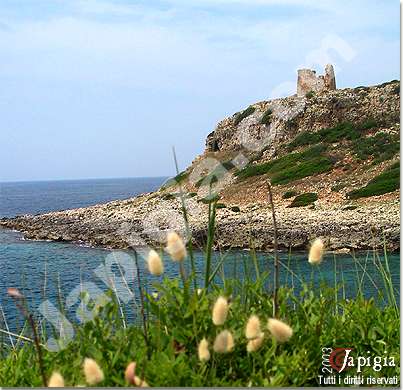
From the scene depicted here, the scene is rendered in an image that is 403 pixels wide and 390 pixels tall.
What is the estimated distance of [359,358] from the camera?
7.44 feet

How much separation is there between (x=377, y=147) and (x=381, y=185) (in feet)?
12.2

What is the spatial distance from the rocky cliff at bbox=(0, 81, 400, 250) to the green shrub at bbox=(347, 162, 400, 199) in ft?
0.14

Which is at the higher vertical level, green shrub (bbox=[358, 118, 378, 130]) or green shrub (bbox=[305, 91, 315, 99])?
green shrub (bbox=[305, 91, 315, 99])

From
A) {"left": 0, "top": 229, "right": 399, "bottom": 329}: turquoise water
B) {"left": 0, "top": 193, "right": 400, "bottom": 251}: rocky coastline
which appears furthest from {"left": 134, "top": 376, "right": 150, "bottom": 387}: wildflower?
{"left": 0, "top": 193, "right": 400, "bottom": 251}: rocky coastline

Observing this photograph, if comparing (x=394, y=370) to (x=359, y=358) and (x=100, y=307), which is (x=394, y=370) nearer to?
(x=359, y=358)

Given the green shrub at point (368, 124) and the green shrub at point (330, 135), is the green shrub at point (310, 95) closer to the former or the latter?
the green shrub at point (330, 135)

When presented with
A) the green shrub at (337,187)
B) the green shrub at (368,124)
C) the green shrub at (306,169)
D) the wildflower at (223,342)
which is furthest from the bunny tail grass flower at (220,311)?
the green shrub at (368,124)

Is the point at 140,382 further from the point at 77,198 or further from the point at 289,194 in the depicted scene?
the point at 77,198

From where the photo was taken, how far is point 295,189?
28062 millimetres

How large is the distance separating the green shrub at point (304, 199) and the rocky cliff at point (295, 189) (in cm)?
5

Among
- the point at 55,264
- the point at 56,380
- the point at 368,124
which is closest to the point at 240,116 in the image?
the point at 368,124

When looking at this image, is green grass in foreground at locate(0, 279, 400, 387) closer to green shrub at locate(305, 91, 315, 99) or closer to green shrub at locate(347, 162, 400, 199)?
green shrub at locate(347, 162, 400, 199)

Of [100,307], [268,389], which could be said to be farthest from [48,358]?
[268,389]

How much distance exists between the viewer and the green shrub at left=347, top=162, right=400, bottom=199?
25.6 m
